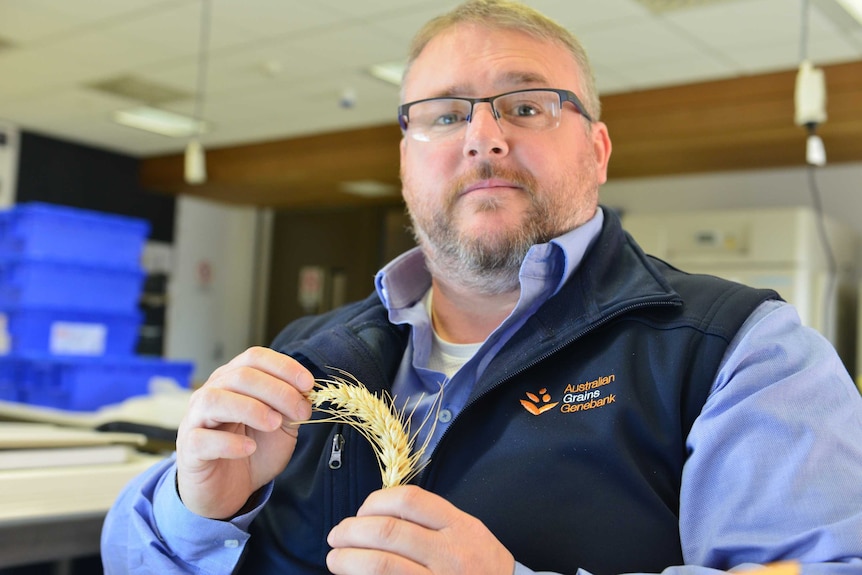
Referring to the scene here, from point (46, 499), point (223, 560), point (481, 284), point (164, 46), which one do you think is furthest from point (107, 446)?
point (164, 46)

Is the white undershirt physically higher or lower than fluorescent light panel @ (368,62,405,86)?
lower

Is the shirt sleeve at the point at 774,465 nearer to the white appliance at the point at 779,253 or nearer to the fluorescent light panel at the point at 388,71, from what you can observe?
the white appliance at the point at 779,253

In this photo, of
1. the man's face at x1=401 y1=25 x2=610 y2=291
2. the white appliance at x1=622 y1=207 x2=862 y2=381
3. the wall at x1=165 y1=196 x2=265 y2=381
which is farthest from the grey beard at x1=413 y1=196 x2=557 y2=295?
the wall at x1=165 y1=196 x2=265 y2=381

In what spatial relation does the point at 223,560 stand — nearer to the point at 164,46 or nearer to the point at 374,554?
the point at 374,554

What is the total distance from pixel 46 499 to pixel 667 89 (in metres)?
4.20

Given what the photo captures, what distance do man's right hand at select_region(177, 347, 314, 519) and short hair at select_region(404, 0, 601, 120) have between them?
67 centimetres

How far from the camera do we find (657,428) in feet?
3.25

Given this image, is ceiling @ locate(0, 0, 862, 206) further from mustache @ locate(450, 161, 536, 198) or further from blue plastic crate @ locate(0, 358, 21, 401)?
mustache @ locate(450, 161, 536, 198)

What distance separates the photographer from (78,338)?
3377 millimetres

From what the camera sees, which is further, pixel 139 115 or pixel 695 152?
pixel 139 115

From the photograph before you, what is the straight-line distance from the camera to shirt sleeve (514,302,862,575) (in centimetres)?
83

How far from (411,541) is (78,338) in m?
2.99

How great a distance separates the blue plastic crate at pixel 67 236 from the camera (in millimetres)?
3244

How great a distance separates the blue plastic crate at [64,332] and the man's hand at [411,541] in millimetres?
2918
